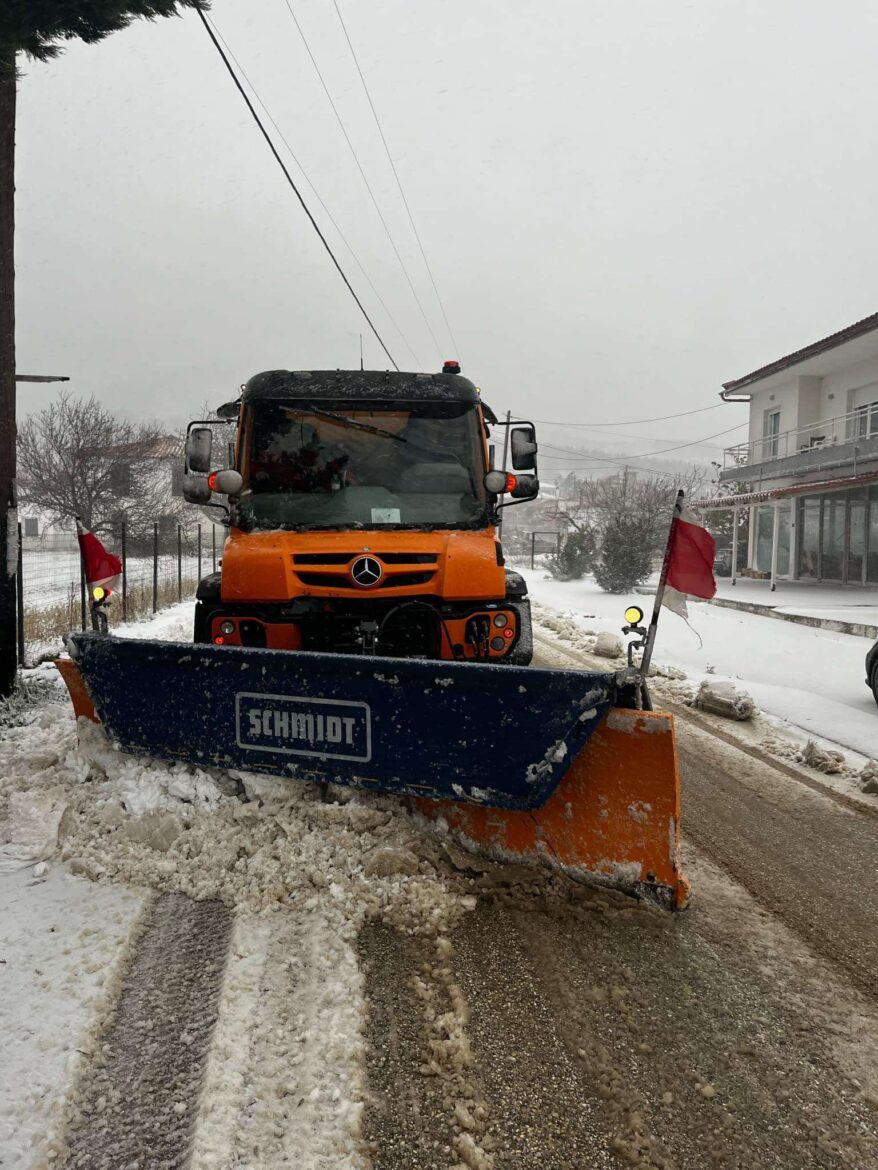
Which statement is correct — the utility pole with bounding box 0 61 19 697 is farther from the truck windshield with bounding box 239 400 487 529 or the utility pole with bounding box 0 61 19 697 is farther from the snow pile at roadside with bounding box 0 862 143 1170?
the snow pile at roadside with bounding box 0 862 143 1170

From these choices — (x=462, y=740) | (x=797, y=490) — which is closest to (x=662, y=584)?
(x=462, y=740)

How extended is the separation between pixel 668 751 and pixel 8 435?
239 inches

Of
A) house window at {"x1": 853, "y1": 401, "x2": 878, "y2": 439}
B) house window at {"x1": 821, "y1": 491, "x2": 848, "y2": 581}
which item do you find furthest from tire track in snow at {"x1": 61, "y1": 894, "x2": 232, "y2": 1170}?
house window at {"x1": 821, "y1": 491, "x2": 848, "y2": 581}

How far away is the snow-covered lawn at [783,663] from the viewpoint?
21.2ft

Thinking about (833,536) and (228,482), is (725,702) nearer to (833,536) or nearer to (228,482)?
(228,482)

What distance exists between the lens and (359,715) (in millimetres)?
3039

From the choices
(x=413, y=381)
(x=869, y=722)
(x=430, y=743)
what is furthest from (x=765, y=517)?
(x=430, y=743)

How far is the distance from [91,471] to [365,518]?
22185 millimetres

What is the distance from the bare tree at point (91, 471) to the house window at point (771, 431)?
21189mm

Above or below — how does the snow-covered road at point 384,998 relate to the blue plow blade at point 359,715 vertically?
below

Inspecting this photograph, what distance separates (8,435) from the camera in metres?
6.16

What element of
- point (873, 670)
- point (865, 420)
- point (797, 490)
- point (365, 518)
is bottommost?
point (873, 670)

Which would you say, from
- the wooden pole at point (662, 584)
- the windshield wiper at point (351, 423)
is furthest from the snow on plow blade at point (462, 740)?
the windshield wiper at point (351, 423)

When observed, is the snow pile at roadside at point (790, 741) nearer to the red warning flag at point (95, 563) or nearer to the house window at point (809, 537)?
the red warning flag at point (95, 563)
